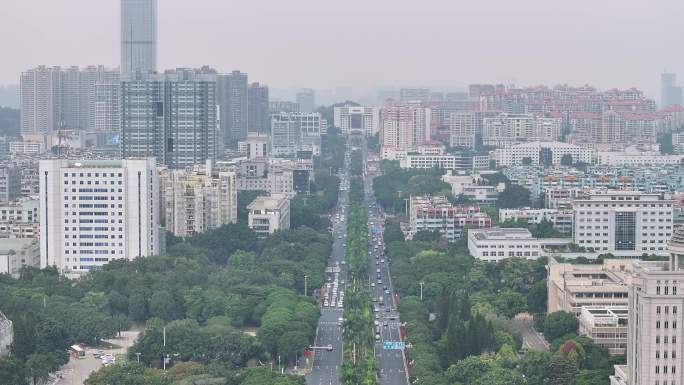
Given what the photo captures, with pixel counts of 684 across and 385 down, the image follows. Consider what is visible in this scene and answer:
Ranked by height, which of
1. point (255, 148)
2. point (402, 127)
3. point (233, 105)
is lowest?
point (255, 148)

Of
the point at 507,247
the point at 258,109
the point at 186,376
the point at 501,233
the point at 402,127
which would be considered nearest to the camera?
the point at 186,376

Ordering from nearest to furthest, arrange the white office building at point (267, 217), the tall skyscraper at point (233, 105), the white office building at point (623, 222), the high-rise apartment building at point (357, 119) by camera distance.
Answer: the white office building at point (623, 222), the white office building at point (267, 217), the tall skyscraper at point (233, 105), the high-rise apartment building at point (357, 119)

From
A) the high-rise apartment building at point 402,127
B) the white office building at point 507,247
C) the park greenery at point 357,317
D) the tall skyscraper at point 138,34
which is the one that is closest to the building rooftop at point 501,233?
the white office building at point 507,247

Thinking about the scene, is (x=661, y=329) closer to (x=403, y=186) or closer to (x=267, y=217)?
(x=267, y=217)

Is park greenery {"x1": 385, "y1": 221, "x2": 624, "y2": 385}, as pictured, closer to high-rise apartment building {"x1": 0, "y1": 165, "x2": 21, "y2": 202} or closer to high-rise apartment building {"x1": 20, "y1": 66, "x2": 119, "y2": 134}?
high-rise apartment building {"x1": 0, "y1": 165, "x2": 21, "y2": 202}

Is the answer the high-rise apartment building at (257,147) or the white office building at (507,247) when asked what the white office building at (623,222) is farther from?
the high-rise apartment building at (257,147)

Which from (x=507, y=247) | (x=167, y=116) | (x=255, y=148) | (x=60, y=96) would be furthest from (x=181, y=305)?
(x=60, y=96)
